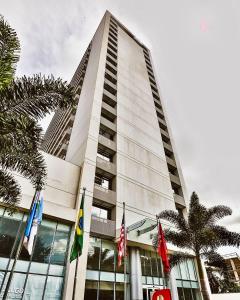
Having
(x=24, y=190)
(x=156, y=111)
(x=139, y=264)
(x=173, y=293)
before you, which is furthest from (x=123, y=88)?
(x=173, y=293)

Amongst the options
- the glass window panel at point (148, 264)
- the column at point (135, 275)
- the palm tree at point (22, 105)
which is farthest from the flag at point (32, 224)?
the glass window panel at point (148, 264)

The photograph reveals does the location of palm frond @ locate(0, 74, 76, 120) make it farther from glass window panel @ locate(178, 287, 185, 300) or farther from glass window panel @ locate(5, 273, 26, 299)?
glass window panel @ locate(178, 287, 185, 300)

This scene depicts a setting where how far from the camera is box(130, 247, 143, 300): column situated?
16.9 m

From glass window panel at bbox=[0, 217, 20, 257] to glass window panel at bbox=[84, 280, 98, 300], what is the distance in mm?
6072

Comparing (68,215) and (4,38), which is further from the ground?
(4,38)

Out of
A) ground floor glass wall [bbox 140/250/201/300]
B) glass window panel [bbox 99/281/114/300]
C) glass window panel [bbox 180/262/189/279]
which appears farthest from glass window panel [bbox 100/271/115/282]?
glass window panel [bbox 180/262/189/279]

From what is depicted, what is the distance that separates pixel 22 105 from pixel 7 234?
9.76 meters

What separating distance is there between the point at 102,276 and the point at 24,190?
9.18 meters

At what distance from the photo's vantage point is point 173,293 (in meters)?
18.7

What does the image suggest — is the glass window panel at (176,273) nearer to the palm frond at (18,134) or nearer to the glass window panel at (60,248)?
the glass window panel at (60,248)

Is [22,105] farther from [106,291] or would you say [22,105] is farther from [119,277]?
[119,277]

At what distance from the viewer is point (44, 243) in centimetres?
1505

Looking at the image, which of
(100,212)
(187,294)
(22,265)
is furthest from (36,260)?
(187,294)

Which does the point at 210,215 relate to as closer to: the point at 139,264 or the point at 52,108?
the point at 139,264
